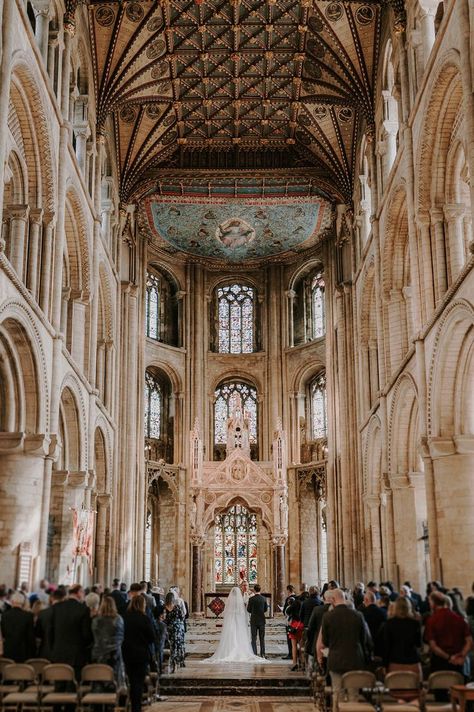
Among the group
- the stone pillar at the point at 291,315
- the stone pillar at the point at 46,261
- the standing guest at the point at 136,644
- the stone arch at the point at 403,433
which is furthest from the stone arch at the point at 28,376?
the stone pillar at the point at 291,315

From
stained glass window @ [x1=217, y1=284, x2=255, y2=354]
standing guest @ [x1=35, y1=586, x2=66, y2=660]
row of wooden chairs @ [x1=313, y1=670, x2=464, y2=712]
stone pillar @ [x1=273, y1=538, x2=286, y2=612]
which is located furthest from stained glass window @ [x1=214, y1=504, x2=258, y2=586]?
row of wooden chairs @ [x1=313, y1=670, x2=464, y2=712]

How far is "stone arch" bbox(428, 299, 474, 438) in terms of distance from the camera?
1703 cm

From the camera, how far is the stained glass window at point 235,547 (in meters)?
Result: 36.1

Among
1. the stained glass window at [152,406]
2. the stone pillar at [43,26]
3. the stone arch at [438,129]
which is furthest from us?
Result: the stained glass window at [152,406]

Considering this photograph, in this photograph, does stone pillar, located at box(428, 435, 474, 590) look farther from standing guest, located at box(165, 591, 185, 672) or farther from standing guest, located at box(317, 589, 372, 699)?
standing guest, located at box(317, 589, 372, 699)

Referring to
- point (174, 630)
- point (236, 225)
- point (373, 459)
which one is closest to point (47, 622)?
point (174, 630)

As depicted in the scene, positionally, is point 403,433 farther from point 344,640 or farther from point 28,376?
point 344,640

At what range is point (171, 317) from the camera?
38.9m

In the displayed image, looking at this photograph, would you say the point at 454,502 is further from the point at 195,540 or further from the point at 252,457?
the point at 252,457

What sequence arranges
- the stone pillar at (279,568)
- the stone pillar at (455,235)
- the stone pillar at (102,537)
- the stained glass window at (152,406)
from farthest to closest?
the stained glass window at (152,406)
the stone pillar at (279,568)
the stone pillar at (102,537)
the stone pillar at (455,235)

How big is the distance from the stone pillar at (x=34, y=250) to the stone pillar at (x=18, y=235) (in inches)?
5.2

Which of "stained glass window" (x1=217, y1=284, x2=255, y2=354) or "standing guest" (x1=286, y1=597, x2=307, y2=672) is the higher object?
"stained glass window" (x1=217, y1=284, x2=255, y2=354)

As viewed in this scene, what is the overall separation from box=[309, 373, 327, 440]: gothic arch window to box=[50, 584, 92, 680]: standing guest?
26873 millimetres

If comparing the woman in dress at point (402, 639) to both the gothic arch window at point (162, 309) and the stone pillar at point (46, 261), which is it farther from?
the gothic arch window at point (162, 309)
